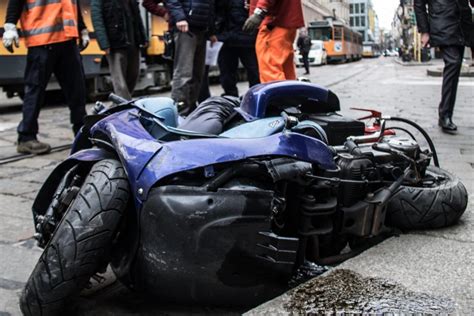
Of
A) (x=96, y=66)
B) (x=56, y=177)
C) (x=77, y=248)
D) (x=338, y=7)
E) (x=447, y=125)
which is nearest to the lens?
(x=77, y=248)

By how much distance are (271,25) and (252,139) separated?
2.72 m

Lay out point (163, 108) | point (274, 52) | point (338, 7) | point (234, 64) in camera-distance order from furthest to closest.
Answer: point (338, 7) < point (234, 64) < point (274, 52) < point (163, 108)

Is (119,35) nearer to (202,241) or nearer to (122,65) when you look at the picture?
(122,65)

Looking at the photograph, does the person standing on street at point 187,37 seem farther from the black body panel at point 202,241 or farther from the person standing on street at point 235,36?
the black body panel at point 202,241

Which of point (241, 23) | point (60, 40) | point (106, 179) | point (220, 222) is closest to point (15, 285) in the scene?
point (106, 179)

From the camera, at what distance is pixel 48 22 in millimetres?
4617

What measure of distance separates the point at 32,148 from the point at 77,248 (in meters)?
3.13

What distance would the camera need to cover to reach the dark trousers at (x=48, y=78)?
4.58m

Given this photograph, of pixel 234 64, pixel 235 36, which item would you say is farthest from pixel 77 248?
pixel 234 64

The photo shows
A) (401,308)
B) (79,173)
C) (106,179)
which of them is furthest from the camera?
(79,173)

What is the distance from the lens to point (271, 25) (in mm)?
4422

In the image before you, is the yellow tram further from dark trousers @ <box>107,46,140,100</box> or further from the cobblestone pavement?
the cobblestone pavement

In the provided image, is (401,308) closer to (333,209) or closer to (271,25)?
(333,209)

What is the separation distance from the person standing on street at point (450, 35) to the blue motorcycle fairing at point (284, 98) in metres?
2.82
